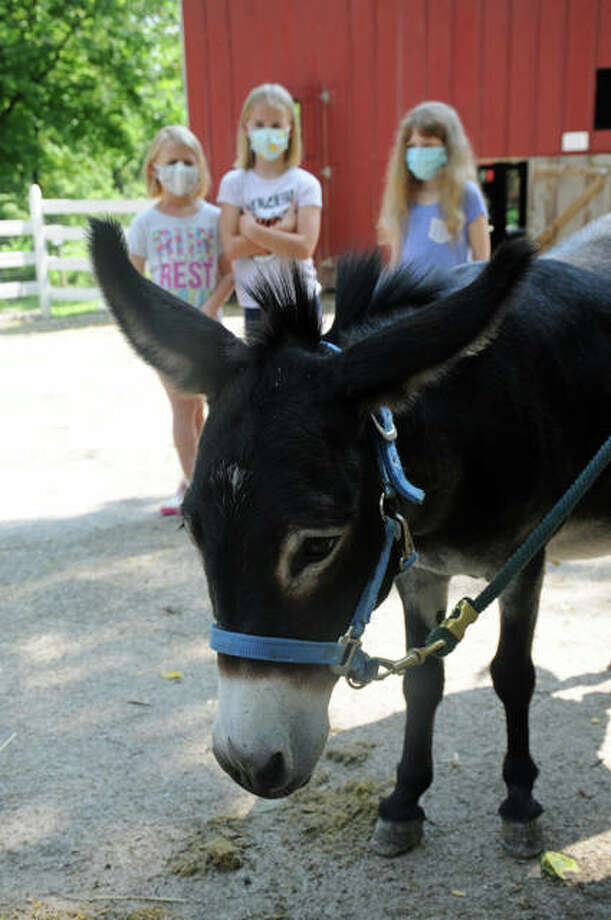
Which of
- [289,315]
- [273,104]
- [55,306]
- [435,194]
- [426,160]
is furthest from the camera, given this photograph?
[55,306]

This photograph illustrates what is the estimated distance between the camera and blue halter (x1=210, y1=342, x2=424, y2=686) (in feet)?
5.83

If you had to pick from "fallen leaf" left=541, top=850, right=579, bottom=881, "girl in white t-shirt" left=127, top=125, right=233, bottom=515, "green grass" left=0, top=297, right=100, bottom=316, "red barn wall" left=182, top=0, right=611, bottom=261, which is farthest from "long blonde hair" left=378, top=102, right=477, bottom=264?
"green grass" left=0, top=297, right=100, bottom=316

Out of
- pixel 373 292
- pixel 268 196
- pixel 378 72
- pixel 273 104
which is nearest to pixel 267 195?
pixel 268 196

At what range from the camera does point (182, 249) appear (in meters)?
5.05

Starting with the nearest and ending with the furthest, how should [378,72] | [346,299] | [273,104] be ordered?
[346,299] < [273,104] < [378,72]

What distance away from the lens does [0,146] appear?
24375mm

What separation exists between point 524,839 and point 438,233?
3142 mm

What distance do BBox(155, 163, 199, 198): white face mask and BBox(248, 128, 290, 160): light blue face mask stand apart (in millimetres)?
368

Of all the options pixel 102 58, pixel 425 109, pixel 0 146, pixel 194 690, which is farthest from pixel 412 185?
pixel 102 58

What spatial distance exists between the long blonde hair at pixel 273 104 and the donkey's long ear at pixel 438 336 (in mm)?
3634

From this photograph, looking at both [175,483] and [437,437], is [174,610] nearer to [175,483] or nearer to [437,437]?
[175,483]

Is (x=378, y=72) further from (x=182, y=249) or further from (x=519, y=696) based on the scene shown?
(x=519, y=696)

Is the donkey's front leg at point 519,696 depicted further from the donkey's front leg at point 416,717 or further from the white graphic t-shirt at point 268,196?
the white graphic t-shirt at point 268,196

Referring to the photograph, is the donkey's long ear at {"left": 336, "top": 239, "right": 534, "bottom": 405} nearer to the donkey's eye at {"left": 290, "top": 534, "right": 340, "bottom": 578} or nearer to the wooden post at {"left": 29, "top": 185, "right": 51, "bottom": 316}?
the donkey's eye at {"left": 290, "top": 534, "right": 340, "bottom": 578}
